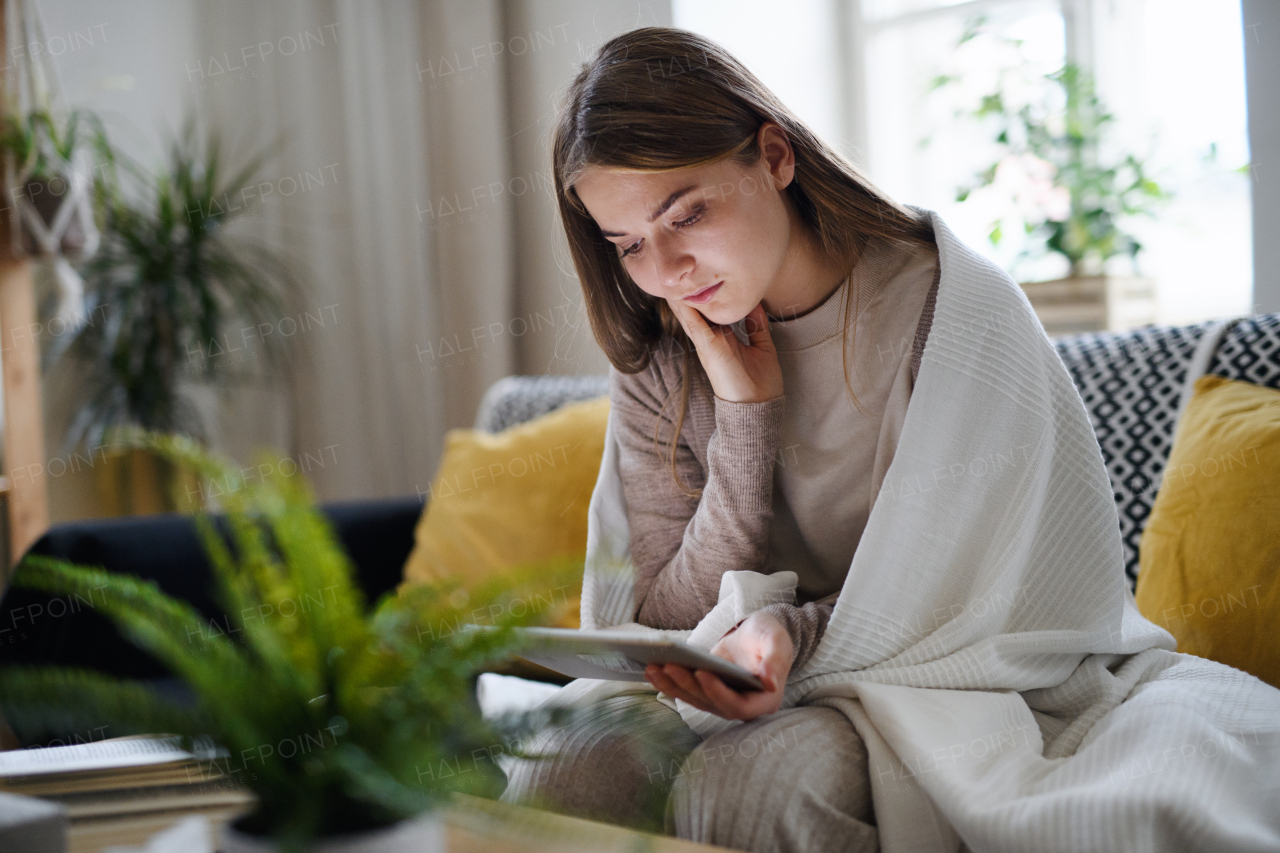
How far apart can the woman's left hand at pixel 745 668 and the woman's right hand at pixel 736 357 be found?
264 millimetres

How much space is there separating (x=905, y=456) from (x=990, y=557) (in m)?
0.13

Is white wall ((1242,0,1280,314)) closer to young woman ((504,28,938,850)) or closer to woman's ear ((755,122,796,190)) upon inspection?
young woman ((504,28,938,850))

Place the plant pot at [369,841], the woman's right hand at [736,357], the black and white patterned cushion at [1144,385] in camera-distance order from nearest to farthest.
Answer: the plant pot at [369,841] < the woman's right hand at [736,357] < the black and white patterned cushion at [1144,385]

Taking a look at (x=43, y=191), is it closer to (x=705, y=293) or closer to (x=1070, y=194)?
(x=705, y=293)

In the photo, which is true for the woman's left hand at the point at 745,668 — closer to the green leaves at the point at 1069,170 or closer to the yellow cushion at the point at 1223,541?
the yellow cushion at the point at 1223,541

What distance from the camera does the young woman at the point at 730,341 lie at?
1.07 meters

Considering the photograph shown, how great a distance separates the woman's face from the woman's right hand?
29 mm

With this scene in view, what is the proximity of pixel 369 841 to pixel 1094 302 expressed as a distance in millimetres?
2186

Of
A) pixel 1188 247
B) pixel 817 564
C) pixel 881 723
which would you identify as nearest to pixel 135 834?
pixel 881 723

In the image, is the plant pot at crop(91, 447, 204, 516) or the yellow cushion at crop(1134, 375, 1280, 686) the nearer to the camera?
the yellow cushion at crop(1134, 375, 1280, 686)

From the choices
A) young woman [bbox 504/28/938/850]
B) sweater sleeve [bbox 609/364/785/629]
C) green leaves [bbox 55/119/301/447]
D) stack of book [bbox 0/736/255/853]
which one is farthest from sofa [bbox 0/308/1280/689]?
green leaves [bbox 55/119/301/447]

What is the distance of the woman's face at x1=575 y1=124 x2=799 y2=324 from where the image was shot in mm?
1119

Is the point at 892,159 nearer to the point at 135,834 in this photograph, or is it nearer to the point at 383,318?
the point at 383,318

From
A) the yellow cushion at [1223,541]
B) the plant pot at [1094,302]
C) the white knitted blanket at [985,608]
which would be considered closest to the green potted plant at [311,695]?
the white knitted blanket at [985,608]
